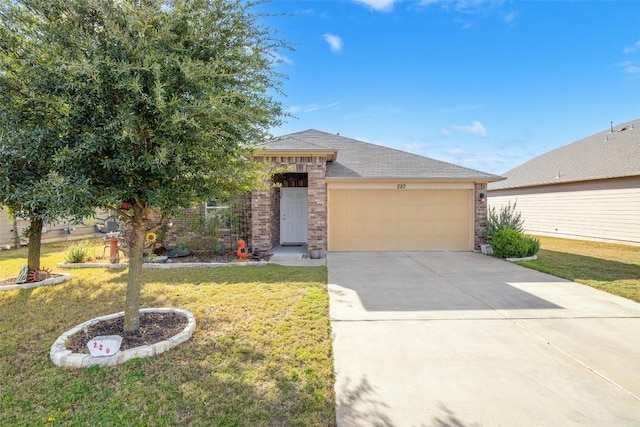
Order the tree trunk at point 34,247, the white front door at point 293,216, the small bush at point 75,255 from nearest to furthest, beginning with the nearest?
the tree trunk at point 34,247 < the small bush at point 75,255 < the white front door at point 293,216

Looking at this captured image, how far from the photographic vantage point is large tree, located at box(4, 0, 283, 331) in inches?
117

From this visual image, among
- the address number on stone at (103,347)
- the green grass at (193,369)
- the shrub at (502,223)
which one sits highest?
the shrub at (502,223)

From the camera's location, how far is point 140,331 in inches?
161

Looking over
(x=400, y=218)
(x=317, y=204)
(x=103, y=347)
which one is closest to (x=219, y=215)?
(x=317, y=204)

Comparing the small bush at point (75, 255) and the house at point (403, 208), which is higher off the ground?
the house at point (403, 208)

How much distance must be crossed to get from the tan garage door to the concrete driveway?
4.38 metres

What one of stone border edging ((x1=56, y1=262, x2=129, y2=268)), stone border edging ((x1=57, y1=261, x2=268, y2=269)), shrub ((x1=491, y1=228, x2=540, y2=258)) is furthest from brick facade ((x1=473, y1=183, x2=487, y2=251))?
stone border edging ((x1=56, y1=262, x2=129, y2=268))

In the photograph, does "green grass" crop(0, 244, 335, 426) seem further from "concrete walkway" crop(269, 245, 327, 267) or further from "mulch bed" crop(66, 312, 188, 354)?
"concrete walkway" crop(269, 245, 327, 267)

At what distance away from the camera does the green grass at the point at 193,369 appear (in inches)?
103

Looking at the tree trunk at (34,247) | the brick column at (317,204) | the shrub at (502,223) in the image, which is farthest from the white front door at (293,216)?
the tree trunk at (34,247)

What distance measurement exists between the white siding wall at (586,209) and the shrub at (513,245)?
20.6ft

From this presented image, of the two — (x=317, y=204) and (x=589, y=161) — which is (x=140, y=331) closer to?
(x=317, y=204)

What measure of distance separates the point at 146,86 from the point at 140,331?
296cm

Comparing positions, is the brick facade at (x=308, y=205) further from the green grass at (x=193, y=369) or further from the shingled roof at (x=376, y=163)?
the green grass at (x=193, y=369)
